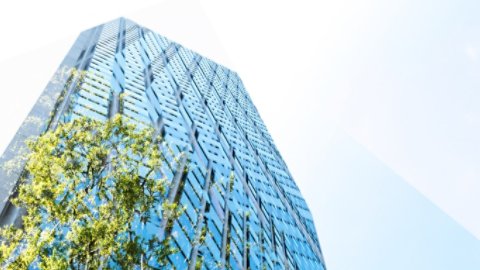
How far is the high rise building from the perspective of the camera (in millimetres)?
21172

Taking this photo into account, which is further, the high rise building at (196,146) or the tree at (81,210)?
the high rise building at (196,146)

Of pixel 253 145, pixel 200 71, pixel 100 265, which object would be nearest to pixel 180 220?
pixel 100 265

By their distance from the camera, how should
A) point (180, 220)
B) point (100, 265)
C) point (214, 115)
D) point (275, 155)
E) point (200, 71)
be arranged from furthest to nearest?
1. point (200, 71)
2. point (275, 155)
3. point (214, 115)
4. point (180, 220)
5. point (100, 265)

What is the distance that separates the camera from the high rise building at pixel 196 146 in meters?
21.2

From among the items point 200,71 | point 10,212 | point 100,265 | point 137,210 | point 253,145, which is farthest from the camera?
point 200,71

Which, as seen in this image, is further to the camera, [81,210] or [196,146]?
[196,146]

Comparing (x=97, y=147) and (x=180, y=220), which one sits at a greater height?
(x=97, y=147)

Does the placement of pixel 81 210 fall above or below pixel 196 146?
below

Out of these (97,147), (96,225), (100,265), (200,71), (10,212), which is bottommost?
(10,212)

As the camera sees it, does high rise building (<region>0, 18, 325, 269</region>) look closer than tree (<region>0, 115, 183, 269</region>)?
No

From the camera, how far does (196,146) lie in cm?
3091

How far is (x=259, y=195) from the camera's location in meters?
37.2

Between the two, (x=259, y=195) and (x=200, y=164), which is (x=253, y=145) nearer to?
(x=259, y=195)

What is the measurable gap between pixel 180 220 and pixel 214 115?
28853mm
